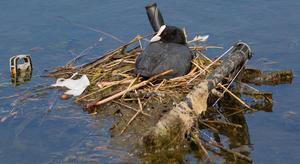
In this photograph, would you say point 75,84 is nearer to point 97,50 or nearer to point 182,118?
point 182,118

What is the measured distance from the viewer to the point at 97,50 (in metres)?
11.8

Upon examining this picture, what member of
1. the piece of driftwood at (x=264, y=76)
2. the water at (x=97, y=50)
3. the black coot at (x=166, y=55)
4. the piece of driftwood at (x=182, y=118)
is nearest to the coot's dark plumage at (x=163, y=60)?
the black coot at (x=166, y=55)

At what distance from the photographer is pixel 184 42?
9.41 m

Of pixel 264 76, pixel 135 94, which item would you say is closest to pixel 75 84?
pixel 135 94

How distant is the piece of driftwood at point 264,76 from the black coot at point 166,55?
1.24 m

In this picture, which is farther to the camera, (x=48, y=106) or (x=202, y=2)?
(x=202, y=2)

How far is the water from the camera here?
8141 mm

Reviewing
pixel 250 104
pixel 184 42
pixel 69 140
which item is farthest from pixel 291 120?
pixel 69 140

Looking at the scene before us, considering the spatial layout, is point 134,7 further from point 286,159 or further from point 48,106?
point 286,159

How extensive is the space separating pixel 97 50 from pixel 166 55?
3047 mm

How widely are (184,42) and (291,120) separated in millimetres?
1811

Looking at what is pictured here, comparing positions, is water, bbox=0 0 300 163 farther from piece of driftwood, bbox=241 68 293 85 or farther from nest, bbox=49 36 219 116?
nest, bbox=49 36 219 116

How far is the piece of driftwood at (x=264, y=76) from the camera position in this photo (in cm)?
1003

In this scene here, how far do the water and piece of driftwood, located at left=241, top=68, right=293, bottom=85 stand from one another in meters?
0.13
